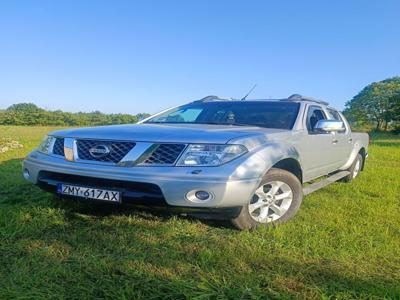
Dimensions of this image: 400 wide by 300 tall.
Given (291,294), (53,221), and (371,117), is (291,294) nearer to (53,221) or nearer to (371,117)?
(53,221)

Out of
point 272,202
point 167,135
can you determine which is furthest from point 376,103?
point 167,135

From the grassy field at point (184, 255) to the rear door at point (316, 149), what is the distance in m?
0.64

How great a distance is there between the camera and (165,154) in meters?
3.28

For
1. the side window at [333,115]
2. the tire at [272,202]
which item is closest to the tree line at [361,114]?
the side window at [333,115]

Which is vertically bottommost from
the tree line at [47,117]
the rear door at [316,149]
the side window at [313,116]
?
the rear door at [316,149]

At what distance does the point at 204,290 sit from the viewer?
2422 millimetres

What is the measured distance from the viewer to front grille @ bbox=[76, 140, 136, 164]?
11.1 ft

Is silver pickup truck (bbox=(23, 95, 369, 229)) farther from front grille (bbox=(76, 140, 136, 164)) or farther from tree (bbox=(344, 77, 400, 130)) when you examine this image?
tree (bbox=(344, 77, 400, 130))

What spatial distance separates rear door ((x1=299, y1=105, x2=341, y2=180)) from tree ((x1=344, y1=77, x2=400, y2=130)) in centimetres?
5936

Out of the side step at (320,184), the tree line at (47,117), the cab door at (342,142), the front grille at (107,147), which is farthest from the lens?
the tree line at (47,117)

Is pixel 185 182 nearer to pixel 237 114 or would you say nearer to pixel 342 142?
pixel 237 114

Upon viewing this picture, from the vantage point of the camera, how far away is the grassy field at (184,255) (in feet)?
8.02

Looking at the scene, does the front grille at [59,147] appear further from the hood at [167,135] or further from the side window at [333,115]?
the side window at [333,115]

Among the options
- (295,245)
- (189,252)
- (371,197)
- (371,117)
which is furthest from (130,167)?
(371,117)
